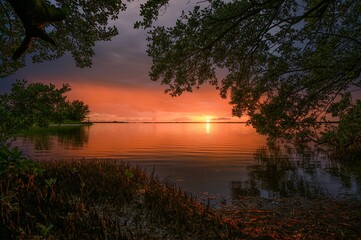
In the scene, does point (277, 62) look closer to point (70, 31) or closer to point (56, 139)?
point (70, 31)

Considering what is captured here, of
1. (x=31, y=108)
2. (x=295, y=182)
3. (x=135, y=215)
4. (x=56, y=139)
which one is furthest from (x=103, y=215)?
(x=56, y=139)

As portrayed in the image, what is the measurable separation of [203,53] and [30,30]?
7.15 m

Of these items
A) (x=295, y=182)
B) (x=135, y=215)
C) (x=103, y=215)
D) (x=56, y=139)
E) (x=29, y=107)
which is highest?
(x=29, y=107)

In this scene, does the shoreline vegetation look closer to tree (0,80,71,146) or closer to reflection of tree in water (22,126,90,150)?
tree (0,80,71,146)

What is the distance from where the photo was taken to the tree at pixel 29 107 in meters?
7.20

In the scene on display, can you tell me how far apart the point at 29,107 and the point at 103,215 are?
4.06 m

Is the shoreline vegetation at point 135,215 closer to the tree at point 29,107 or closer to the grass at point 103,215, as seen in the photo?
the grass at point 103,215

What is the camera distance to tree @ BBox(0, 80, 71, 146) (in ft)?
23.6

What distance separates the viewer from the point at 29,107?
774 centimetres

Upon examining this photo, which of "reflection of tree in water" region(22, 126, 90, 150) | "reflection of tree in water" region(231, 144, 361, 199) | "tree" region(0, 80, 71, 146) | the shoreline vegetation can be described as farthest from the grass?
"reflection of tree in water" region(22, 126, 90, 150)

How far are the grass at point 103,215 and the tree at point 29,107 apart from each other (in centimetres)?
127

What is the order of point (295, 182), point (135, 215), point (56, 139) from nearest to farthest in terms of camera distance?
point (135, 215)
point (295, 182)
point (56, 139)

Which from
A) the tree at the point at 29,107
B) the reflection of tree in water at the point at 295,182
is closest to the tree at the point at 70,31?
the tree at the point at 29,107

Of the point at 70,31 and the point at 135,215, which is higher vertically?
the point at 70,31
